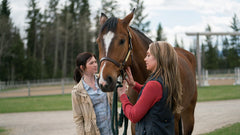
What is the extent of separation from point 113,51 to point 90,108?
2.45 ft

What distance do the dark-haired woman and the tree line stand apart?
2427 centimetres

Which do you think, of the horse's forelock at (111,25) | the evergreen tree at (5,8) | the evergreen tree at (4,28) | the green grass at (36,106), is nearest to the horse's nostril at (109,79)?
the horse's forelock at (111,25)

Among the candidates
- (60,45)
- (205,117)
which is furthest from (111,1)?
(205,117)

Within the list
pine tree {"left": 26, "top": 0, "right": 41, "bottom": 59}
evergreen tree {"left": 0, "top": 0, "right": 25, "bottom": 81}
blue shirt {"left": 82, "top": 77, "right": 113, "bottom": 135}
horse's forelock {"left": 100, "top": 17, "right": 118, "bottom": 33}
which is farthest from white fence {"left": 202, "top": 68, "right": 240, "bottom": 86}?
pine tree {"left": 26, "top": 0, "right": 41, "bottom": 59}

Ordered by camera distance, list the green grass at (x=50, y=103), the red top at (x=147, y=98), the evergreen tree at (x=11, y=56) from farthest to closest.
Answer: the evergreen tree at (x=11, y=56), the green grass at (x=50, y=103), the red top at (x=147, y=98)

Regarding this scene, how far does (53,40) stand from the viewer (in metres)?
34.9

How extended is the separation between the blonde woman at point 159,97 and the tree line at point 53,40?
25.1m

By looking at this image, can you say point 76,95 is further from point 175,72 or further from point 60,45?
point 60,45

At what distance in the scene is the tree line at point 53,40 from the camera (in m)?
28.4

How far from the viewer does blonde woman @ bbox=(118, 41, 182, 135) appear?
1.75 m

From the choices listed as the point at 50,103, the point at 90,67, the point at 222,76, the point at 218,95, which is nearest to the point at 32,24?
the point at 50,103

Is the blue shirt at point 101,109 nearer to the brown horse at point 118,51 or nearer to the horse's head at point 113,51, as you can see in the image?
the brown horse at point 118,51

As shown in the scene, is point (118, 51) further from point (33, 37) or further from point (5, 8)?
point (33, 37)

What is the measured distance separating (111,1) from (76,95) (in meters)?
30.5
